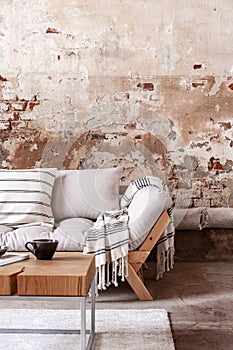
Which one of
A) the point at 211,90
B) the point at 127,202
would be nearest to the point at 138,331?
the point at 127,202

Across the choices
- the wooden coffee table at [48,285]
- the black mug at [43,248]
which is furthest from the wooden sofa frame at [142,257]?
the wooden coffee table at [48,285]

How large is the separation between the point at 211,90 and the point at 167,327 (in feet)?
9.56

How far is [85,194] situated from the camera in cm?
454

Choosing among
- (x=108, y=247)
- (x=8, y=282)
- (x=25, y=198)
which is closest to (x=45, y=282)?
(x=8, y=282)

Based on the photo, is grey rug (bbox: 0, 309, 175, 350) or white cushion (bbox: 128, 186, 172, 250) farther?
white cushion (bbox: 128, 186, 172, 250)

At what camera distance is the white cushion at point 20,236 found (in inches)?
150

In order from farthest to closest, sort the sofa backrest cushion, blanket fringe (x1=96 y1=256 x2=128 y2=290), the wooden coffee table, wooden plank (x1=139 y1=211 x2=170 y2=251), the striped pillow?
the sofa backrest cushion, the striped pillow, wooden plank (x1=139 y1=211 x2=170 y2=251), blanket fringe (x1=96 y1=256 x2=128 y2=290), the wooden coffee table

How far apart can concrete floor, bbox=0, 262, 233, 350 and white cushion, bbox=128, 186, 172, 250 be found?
413 millimetres

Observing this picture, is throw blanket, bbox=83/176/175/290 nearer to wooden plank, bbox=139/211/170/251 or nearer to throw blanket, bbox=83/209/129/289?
throw blanket, bbox=83/209/129/289

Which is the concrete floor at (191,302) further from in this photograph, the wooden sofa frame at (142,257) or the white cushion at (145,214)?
the white cushion at (145,214)

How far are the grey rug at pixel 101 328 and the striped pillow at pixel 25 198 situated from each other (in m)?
0.98

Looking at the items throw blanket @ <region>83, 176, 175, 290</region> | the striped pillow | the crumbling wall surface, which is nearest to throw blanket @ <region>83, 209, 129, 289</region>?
throw blanket @ <region>83, 176, 175, 290</region>

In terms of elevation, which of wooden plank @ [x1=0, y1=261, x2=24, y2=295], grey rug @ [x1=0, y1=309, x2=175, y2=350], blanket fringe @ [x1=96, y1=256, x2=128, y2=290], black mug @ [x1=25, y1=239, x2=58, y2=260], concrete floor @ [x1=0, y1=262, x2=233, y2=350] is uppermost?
black mug @ [x1=25, y1=239, x2=58, y2=260]

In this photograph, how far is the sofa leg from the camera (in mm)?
3775
